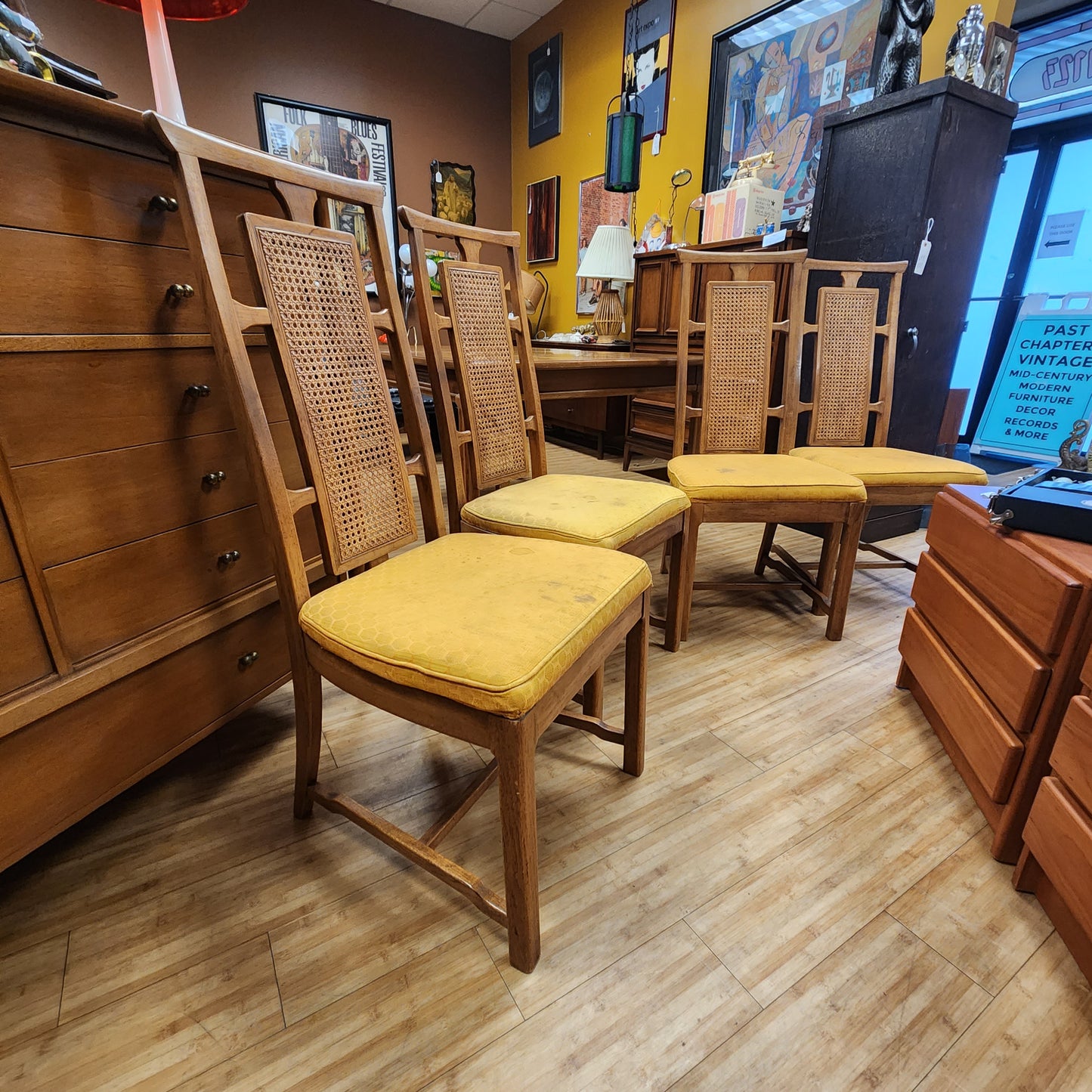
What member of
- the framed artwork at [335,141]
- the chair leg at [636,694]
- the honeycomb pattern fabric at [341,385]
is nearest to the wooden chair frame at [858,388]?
the chair leg at [636,694]

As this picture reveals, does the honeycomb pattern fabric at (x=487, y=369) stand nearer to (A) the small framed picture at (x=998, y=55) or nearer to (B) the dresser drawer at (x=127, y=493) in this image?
(B) the dresser drawer at (x=127, y=493)

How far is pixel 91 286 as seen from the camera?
864 millimetres

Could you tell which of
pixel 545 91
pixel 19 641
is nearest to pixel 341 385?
pixel 19 641

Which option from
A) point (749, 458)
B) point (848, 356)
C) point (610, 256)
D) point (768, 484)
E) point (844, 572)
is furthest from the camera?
point (610, 256)

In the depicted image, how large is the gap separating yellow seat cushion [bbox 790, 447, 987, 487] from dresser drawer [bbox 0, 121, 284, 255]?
5.97 ft

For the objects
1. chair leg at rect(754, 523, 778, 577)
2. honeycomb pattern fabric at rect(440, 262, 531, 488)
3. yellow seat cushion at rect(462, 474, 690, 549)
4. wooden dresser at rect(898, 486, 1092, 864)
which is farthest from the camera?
chair leg at rect(754, 523, 778, 577)

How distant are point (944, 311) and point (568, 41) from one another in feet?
12.9

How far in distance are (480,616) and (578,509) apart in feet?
1.82

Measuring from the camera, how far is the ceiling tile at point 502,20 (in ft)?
15.2

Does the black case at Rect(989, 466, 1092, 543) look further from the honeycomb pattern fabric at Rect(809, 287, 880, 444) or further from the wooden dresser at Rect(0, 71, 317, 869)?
the wooden dresser at Rect(0, 71, 317, 869)

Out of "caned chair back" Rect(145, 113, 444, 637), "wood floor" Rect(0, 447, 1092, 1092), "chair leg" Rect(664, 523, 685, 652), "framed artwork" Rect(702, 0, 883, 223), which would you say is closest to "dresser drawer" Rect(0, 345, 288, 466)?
"caned chair back" Rect(145, 113, 444, 637)

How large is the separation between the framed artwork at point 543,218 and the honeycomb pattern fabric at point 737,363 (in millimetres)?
3686

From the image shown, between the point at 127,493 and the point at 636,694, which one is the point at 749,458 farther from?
the point at 127,493

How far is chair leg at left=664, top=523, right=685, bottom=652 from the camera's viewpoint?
5.31 ft
